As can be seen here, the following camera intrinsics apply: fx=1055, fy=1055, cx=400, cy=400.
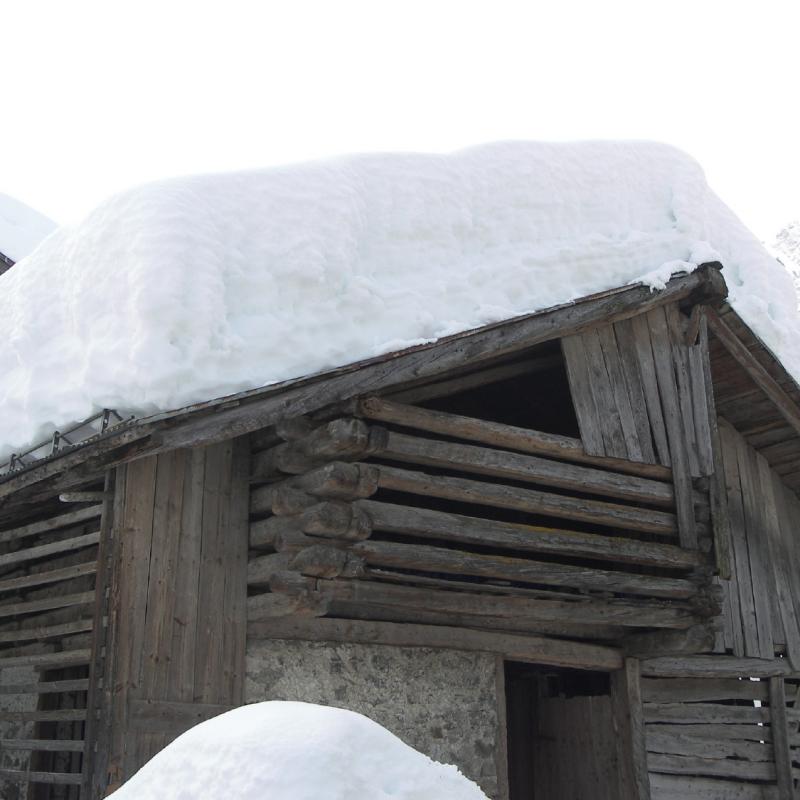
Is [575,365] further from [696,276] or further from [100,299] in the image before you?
[100,299]

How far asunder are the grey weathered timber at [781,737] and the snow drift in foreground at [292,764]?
770cm

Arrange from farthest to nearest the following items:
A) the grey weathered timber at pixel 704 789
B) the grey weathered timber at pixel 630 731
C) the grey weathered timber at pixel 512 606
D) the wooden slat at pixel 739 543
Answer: the wooden slat at pixel 739 543 < the grey weathered timber at pixel 704 789 < the grey weathered timber at pixel 630 731 < the grey weathered timber at pixel 512 606

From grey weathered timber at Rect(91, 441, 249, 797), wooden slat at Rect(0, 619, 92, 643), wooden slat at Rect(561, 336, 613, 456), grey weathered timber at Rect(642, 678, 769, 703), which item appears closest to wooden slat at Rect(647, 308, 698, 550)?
wooden slat at Rect(561, 336, 613, 456)

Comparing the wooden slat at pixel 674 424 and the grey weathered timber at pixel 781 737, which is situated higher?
the wooden slat at pixel 674 424

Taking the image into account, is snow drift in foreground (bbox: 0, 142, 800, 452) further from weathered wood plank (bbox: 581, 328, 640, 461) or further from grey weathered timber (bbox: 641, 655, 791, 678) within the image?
grey weathered timber (bbox: 641, 655, 791, 678)

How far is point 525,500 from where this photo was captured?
715cm

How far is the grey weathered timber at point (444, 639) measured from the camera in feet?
22.2

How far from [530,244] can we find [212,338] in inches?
136

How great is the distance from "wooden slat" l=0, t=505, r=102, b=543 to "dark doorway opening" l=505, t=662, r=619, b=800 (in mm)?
4490

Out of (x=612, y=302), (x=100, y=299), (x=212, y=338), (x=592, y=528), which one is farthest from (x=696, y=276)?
(x=100, y=299)

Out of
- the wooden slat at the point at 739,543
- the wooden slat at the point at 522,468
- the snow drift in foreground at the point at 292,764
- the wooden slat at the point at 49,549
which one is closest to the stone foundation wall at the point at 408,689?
the wooden slat at the point at 49,549

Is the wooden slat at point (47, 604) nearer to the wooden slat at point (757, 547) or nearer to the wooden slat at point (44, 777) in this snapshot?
the wooden slat at point (44, 777)

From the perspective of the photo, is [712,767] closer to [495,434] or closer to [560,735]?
[560,735]

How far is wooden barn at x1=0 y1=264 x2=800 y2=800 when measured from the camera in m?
6.29
